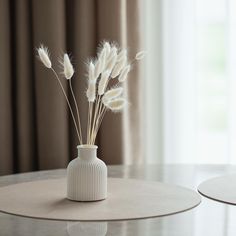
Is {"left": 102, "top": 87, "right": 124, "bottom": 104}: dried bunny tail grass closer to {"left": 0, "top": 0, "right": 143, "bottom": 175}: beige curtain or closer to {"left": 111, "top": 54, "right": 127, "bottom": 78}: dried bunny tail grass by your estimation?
{"left": 111, "top": 54, "right": 127, "bottom": 78}: dried bunny tail grass

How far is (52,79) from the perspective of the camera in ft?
7.11

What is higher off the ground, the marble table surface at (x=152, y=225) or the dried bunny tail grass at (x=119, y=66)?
the dried bunny tail grass at (x=119, y=66)

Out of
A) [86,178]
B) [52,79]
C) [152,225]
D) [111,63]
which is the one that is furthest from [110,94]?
[52,79]

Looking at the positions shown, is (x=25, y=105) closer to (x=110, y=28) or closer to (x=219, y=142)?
Answer: (x=110, y=28)

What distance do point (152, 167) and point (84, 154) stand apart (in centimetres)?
65

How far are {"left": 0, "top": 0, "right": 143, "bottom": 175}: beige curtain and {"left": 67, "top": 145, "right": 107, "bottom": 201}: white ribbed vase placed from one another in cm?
85

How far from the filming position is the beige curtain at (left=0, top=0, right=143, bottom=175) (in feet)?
7.11

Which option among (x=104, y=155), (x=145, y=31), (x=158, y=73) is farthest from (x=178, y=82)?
(x=104, y=155)

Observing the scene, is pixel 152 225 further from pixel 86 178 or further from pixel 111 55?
pixel 111 55

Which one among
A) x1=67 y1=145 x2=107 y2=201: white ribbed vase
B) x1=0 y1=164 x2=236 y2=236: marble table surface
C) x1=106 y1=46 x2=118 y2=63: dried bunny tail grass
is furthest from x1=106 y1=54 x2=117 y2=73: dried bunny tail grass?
x1=0 y1=164 x2=236 y2=236: marble table surface

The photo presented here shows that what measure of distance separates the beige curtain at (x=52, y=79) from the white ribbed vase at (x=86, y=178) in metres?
0.85

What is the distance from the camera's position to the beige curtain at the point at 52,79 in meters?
2.17

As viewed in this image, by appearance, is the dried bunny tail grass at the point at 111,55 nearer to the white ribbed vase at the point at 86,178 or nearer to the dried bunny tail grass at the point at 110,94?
the dried bunny tail grass at the point at 110,94

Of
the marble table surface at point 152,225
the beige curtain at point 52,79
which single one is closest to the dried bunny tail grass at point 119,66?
the marble table surface at point 152,225
